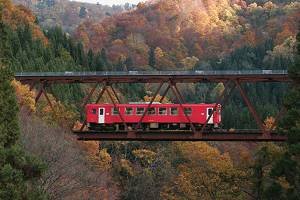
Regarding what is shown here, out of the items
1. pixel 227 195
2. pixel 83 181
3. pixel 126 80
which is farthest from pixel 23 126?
pixel 227 195

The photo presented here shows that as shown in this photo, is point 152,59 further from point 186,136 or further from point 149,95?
point 186,136

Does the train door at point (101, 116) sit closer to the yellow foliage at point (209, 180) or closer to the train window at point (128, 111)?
the train window at point (128, 111)

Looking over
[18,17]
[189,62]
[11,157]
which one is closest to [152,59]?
[189,62]

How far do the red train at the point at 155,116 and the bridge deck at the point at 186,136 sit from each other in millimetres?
3811

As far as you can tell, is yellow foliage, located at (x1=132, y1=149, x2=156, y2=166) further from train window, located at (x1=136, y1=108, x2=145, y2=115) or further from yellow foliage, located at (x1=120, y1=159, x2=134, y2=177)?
train window, located at (x1=136, y1=108, x2=145, y2=115)

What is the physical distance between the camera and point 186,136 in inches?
1320

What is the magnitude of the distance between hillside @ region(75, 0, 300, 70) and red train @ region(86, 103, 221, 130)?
8123cm

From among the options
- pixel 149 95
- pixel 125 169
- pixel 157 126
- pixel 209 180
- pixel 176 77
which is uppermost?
pixel 176 77

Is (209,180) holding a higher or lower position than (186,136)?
lower

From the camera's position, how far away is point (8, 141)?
18.9m

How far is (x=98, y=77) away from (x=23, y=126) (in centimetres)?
586

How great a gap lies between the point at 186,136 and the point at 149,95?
5234 centimetres

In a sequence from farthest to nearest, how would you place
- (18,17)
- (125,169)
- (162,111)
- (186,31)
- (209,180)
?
1. (186,31)
2. (18,17)
3. (125,169)
4. (209,180)
5. (162,111)

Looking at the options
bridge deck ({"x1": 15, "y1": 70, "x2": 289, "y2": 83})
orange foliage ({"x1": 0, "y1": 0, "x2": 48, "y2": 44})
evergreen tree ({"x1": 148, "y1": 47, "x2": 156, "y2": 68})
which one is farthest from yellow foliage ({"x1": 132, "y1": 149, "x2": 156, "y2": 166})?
evergreen tree ({"x1": 148, "y1": 47, "x2": 156, "y2": 68})
